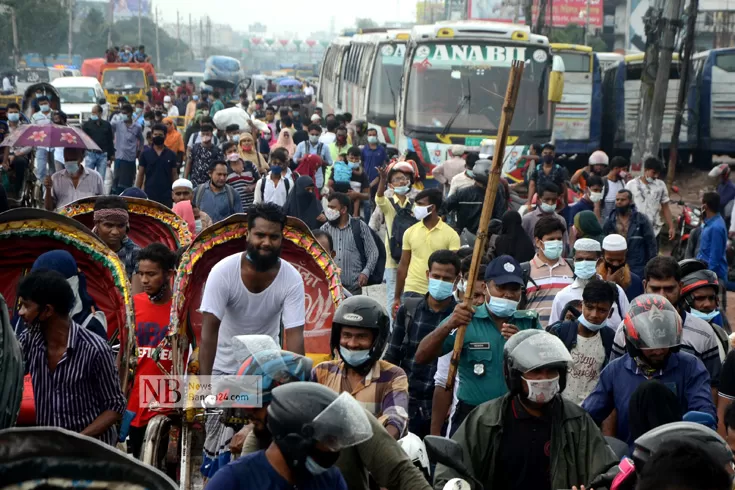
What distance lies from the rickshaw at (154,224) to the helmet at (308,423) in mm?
6182

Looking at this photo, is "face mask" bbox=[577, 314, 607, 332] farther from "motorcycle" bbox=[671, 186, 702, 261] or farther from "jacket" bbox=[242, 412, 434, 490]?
"motorcycle" bbox=[671, 186, 702, 261]

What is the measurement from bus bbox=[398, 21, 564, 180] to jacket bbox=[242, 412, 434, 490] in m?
14.7

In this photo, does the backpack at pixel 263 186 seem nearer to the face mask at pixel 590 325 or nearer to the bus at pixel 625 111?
the face mask at pixel 590 325

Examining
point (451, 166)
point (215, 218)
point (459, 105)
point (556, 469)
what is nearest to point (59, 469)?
point (556, 469)

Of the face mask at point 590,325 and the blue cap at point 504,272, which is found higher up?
the blue cap at point 504,272

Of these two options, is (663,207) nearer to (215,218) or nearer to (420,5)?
(215,218)

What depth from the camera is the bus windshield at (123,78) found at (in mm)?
40938

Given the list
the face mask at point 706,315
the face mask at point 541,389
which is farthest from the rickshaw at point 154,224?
the face mask at point 541,389

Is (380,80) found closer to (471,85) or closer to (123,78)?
(471,85)

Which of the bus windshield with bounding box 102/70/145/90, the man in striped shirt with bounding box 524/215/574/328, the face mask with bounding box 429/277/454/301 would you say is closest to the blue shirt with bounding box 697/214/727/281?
the man in striped shirt with bounding box 524/215/574/328

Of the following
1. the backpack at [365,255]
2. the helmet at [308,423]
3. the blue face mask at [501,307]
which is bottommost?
the backpack at [365,255]

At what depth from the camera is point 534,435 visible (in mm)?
4531

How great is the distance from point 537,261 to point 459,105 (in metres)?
10.8

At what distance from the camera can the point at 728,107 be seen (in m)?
27.5
